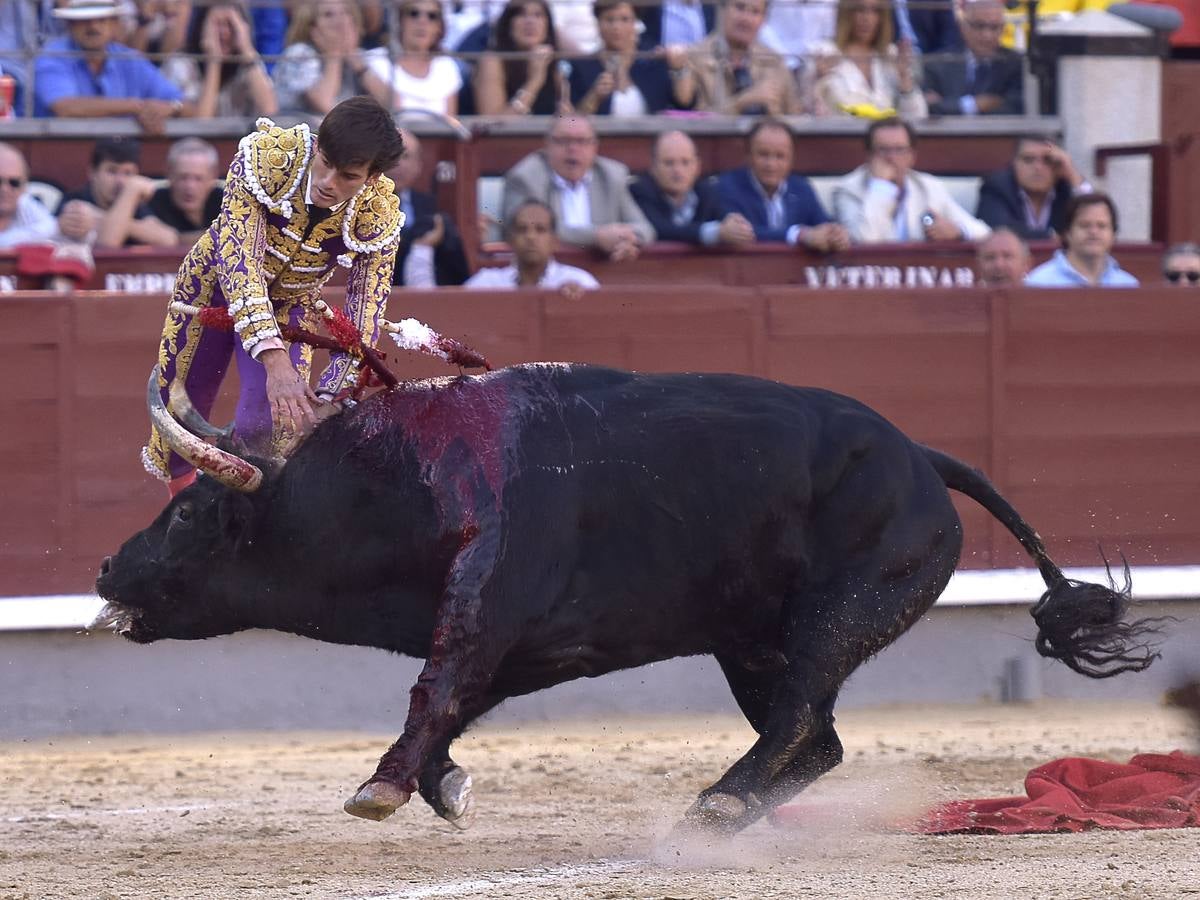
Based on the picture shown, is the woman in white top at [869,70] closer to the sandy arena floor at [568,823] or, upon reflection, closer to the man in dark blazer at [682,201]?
the man in dark blazer at [682,201]

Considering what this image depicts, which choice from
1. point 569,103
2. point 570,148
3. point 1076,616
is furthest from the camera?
point 569,103

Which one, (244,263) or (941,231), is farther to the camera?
(941,231)

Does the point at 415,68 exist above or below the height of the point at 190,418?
above

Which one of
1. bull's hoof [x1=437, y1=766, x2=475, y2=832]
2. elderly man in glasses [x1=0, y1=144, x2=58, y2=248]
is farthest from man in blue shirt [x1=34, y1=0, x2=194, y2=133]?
bull's hoof [x1=437, y1=766, x2=475, y2=832]

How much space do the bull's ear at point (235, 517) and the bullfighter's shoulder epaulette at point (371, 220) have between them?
584mm

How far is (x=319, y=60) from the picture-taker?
7.25 m

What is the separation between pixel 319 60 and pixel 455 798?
3.94 meters

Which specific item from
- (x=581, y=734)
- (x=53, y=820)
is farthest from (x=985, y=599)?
(x=53, y=820)

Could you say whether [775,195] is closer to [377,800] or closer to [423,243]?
[423,243]

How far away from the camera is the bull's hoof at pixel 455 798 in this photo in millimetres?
3934

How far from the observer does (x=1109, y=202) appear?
703 cm

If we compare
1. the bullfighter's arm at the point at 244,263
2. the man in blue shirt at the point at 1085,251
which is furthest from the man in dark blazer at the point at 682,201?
the bullfighter's arm at the point at 244,263

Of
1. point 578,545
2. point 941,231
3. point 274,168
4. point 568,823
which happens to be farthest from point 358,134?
A: point 941,231

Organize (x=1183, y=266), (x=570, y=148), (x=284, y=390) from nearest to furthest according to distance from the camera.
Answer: (x=284, y=390) → (x=570, y=148) → (x=1183, y=266)
